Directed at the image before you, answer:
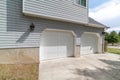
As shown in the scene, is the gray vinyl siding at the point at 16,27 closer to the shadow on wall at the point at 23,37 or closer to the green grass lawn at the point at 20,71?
the shadow on wall at the point at 23,37

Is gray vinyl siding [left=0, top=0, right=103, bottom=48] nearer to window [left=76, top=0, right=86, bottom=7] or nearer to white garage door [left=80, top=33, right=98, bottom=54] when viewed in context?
window [left=76, top=0, right=86, bottom=7]

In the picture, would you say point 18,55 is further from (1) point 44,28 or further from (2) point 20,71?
(1) point 44,28

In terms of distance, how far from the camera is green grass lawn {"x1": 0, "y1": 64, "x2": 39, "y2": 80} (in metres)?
4.99

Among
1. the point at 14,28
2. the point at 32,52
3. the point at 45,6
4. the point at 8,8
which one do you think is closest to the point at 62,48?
the point at 32,52

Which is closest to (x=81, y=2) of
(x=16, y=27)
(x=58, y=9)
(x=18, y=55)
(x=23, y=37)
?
(x=58, y=9)

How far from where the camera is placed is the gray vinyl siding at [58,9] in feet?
23.3

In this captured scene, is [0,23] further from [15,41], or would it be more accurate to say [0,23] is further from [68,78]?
[68,78]

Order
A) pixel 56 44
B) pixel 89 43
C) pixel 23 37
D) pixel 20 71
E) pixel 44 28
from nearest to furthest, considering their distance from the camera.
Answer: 1. pixel 20 71
2. pixel 23 37
3. pixel 44 28
4. pixel 56 44
5. pixel 89 43

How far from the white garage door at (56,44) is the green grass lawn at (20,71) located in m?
3.30

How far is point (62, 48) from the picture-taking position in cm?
988

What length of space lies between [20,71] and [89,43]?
897cm

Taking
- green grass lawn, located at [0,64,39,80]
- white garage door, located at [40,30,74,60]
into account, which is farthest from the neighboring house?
green grass lawn, located at [0,64,39,80]

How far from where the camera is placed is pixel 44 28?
8.16 m

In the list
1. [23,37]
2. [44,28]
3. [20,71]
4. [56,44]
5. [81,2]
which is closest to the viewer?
[20,71]
